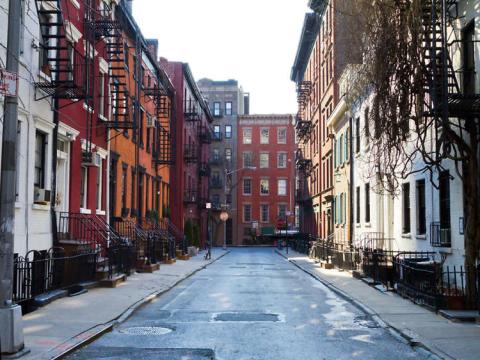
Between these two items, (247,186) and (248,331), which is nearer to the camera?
(248,331)

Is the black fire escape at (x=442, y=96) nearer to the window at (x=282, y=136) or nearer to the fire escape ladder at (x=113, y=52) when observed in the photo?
the fire escape ladder at (x=113, y=52)

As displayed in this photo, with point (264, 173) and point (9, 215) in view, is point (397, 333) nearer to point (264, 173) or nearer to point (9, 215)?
point (9, 215)

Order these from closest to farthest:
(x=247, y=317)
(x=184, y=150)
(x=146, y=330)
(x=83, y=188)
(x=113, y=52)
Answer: (x=146, y=330) → (x=247, y=317) → (x=83, y=188) → (x=113, y=52) → (x=184, y=150)

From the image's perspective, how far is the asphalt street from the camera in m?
8.73

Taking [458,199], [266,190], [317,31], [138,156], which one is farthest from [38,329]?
[266,190]

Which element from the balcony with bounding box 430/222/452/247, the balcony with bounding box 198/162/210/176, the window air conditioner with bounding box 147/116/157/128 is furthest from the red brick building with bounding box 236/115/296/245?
the balcony with bounding box 430/222/452/247

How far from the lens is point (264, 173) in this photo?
7844cm

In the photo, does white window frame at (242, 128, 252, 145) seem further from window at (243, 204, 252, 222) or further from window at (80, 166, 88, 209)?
window at (80, 166, 88, 209)

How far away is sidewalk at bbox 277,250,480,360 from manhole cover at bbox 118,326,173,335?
4016 millimetres

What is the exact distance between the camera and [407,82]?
13.0 metres

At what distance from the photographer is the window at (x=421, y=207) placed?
18711 millimetres

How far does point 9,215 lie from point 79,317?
4106 mm

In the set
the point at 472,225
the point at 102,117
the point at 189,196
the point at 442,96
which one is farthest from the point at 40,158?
the point at 189,196

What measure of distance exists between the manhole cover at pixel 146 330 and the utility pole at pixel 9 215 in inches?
103
